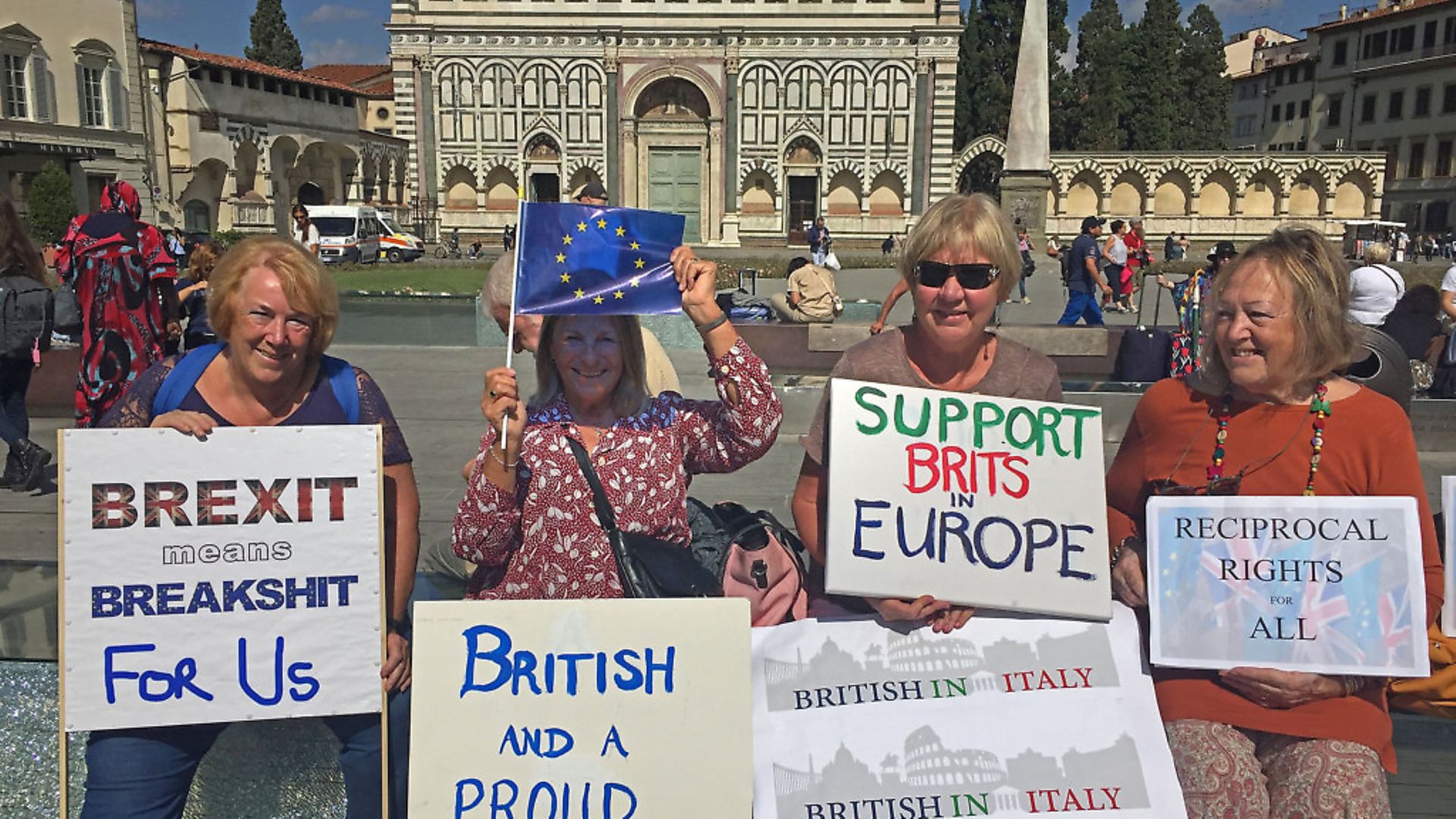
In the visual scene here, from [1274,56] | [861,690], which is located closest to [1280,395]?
[861,690]

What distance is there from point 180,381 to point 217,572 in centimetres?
47

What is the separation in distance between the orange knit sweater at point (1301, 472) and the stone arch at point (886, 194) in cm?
4044

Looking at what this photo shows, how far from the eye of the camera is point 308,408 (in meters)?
2.55

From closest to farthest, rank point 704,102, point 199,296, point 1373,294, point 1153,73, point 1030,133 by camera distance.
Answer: point 1373,294
point 199,296
point 1030,133
point 704,102
point 1153,73

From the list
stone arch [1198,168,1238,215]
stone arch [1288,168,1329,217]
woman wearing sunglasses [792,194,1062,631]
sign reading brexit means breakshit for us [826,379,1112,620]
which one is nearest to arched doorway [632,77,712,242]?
stone arch [1198,168,1238,215]

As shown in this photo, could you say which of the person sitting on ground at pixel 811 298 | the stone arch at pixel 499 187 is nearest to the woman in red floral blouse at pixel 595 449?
the person sitting on ground at pixel 811 298

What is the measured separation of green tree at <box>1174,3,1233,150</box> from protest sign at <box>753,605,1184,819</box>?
52672 millimetres

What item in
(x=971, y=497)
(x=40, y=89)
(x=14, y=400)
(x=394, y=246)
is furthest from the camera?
(x=40, y=89)

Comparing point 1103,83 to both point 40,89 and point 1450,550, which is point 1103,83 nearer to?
point 40,89

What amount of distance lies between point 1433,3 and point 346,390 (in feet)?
203

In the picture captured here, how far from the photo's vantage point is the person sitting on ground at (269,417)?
2.41 m

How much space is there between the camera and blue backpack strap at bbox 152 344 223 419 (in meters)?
2.47

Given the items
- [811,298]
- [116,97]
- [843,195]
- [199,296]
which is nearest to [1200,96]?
[843,195]

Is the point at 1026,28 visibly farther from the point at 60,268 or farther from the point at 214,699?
the point at 214,699
